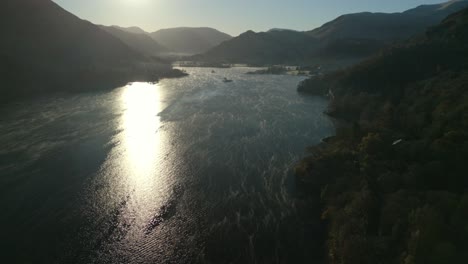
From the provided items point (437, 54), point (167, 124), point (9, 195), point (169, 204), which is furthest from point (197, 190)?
point (437, 54)

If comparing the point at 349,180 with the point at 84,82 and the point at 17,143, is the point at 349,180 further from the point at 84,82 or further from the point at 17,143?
the point at 84,82

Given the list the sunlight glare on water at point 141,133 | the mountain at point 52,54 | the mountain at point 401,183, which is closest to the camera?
the mountain at point 401,183

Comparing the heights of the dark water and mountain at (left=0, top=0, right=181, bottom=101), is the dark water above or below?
below

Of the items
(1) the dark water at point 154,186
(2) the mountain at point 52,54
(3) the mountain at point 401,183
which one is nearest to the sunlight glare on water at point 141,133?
(1) the dark water at point 154,186

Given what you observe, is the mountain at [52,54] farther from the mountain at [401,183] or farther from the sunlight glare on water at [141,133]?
the mountain at [401,183]

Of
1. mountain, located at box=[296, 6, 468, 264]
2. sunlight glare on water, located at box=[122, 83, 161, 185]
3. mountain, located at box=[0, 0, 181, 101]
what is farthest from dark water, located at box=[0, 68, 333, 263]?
mountain, located at box=[0, 0, 181, 101]

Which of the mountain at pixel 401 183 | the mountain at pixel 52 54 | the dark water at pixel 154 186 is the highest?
the mountain at pixel 52 54

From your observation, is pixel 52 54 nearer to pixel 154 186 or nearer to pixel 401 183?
pixel 154 186

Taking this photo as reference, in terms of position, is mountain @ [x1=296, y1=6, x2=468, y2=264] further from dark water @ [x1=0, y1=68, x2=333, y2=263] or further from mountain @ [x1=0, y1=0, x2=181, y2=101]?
mountain @ [x1=0, y1=0, x2=181, y2=101]
